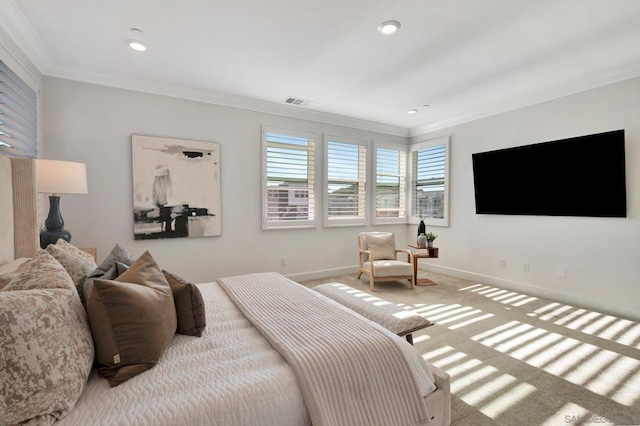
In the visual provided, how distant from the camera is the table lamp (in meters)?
2.40

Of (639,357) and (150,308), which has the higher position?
(150,308)

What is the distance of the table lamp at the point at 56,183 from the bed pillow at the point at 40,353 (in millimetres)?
1738

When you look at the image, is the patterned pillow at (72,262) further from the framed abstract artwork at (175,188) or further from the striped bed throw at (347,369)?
the framed abstract artwork at (175,188)

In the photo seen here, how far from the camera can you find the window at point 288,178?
14.4 feet

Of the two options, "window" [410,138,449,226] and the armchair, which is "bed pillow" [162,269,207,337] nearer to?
the armchair

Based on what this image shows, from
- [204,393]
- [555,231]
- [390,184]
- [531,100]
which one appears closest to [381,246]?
[390,184]

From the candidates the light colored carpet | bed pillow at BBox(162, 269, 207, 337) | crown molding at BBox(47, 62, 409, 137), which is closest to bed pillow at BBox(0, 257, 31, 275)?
bed pillow at BBox(162, 269, 207, 337)

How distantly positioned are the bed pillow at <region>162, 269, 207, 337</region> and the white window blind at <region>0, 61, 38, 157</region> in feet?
6.42

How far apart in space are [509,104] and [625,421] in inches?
151

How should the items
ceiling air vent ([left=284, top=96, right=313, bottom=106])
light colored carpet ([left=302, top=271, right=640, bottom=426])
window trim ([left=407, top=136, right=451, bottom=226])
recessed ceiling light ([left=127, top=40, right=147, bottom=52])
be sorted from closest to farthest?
light colored carpet ([left=302, top=271, right=640, bottom=426]), recessed ceiling light ([left=127, top=40, right=147, bottom=52]), ceiling air vent ([left=284, top=96, right=313, bottom=106]), window trim ([left=407, top=136, right=451, bottom=226])

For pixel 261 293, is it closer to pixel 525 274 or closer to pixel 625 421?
pixel 625 421

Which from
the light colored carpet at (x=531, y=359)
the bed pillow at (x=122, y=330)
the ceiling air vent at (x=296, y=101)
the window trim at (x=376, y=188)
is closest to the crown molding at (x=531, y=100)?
the window trim at (x=376, y=188)

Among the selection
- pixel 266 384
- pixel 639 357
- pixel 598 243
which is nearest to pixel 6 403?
pixel 266 384

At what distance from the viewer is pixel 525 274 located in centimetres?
411
